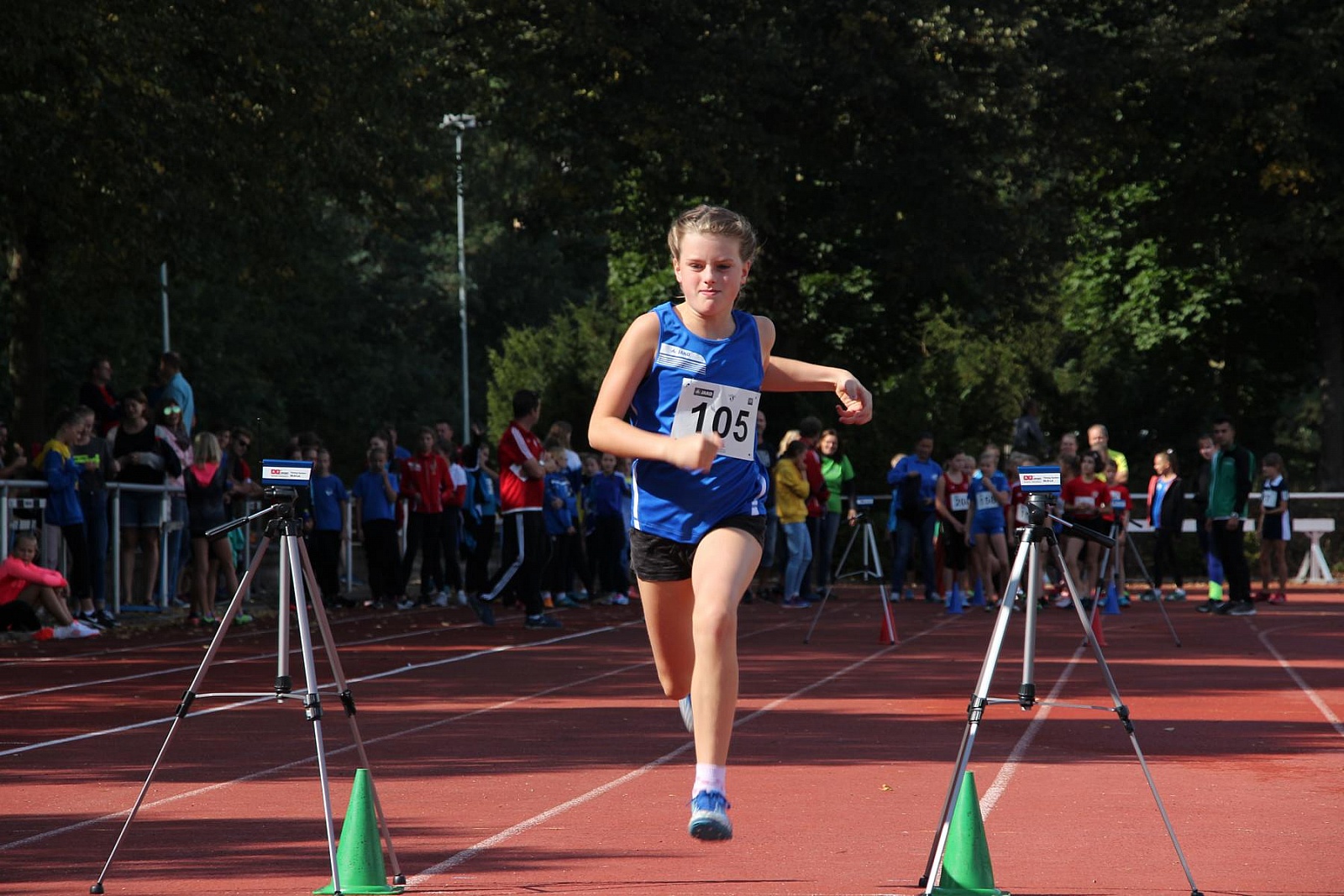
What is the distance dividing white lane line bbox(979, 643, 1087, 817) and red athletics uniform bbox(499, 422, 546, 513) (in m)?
5.29

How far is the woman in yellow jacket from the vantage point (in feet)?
69.2

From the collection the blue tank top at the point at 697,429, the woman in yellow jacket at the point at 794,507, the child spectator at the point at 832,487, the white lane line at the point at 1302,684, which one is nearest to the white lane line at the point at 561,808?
the blue tank top at the point at 697,429

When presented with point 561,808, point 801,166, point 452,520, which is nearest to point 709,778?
point 561,808

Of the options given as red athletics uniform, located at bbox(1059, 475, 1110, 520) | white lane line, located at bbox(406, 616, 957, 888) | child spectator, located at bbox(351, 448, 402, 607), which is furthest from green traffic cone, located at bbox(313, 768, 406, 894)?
child spectator, located at bbox(351, 448, 402, 607)

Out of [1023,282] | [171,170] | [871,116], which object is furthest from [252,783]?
[1023,282]

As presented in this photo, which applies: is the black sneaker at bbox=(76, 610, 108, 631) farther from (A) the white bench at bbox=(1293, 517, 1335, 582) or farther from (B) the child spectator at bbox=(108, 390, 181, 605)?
(A) the white bench at bbox=(1293, 517, 1335, 582)

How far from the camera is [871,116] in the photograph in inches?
1139

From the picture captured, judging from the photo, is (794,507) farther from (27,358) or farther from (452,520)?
(27,358)

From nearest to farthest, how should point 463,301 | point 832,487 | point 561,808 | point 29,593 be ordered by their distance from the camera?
1. point 561,808
2. point 29,593
3. point 832,487
4. point 463,301

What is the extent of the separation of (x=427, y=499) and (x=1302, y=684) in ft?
36.0

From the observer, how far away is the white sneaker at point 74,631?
15742 mm

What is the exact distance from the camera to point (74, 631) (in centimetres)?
1580

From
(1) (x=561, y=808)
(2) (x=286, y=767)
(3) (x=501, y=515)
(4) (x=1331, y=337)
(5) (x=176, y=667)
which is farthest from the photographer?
(4) (x=1331, y=337)

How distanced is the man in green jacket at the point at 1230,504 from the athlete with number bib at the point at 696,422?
14153 mm
